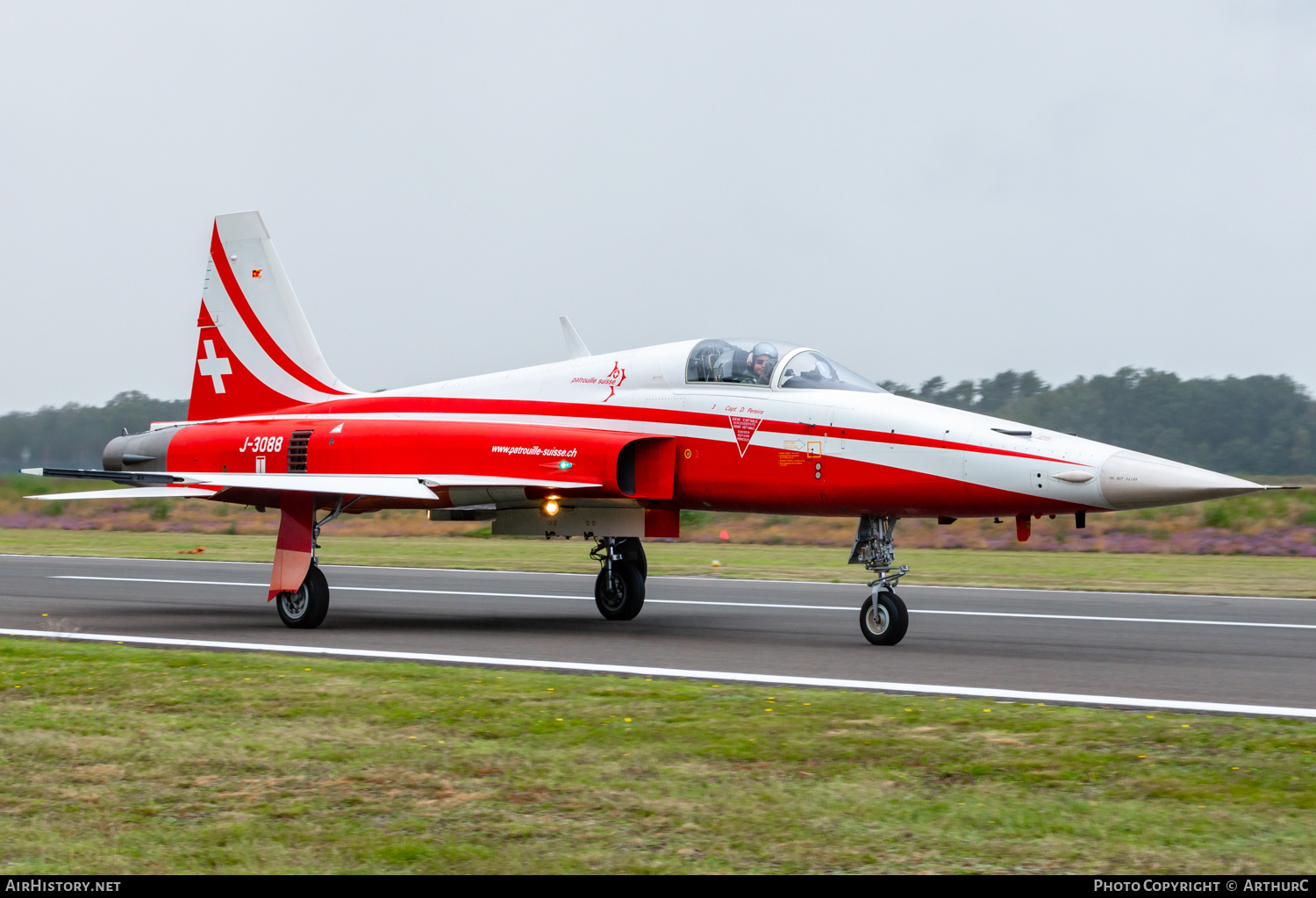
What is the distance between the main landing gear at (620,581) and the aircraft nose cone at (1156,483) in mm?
5893

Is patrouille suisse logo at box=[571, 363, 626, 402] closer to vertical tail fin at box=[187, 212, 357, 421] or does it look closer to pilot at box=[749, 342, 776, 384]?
pilot at box=[749, 342, 776, 384]

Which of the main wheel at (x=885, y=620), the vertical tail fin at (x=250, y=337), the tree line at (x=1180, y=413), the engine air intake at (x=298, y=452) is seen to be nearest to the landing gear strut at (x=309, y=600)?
the engine air intake at (x=298, y=452)

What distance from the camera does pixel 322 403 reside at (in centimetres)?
1557

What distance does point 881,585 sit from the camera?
11.4 metres

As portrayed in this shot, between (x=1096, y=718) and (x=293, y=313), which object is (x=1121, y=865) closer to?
(x=1096, y=718)

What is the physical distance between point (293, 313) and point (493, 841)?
13.0 metres

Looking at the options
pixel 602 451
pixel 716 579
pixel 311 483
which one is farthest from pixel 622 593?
pixel 716 579

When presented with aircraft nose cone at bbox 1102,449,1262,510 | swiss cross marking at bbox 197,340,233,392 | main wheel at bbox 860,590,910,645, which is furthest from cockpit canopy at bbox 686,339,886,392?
swiss cross marking at bbox 197,340,233,392

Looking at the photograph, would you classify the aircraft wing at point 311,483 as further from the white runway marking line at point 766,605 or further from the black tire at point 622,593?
the white runway marking line at point 766,605

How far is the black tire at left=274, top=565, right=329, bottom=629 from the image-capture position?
13070 millimetres

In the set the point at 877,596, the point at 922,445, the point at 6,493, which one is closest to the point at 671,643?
the point at 877,596

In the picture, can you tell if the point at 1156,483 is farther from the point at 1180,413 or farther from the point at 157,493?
the point at 1180,413

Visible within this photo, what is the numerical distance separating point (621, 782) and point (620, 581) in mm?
8652

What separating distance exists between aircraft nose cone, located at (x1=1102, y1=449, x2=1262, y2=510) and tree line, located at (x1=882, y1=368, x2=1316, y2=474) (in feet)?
113
